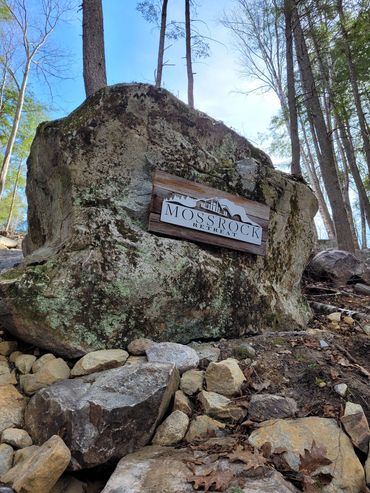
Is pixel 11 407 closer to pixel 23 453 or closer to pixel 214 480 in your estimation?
pixel 23 453

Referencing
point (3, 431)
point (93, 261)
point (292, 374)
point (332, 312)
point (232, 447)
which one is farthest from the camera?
point (332, 312)

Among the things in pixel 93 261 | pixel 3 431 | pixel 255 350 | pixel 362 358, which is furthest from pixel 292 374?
pixel 3 431

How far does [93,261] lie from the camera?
2.55 m

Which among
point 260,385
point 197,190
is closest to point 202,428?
point 260,385

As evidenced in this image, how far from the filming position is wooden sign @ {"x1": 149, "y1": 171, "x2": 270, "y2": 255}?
286 centimetres

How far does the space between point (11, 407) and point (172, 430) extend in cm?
98

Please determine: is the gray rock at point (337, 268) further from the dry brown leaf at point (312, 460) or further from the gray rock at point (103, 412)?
the gray rock at point (103, 412)

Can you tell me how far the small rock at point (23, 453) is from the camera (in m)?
1.71

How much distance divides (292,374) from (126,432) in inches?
48.9

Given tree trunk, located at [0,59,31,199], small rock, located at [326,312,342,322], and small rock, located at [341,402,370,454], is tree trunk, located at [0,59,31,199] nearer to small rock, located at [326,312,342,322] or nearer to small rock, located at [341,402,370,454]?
small rock, located at [326,312,342,322]

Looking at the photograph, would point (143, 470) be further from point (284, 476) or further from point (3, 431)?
point (3, 431)

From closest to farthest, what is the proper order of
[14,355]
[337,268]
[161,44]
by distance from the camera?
[14,355], [337,268], [161,44]

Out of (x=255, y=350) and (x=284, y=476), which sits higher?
(x=255, y=350)

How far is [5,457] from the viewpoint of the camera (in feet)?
5.60
